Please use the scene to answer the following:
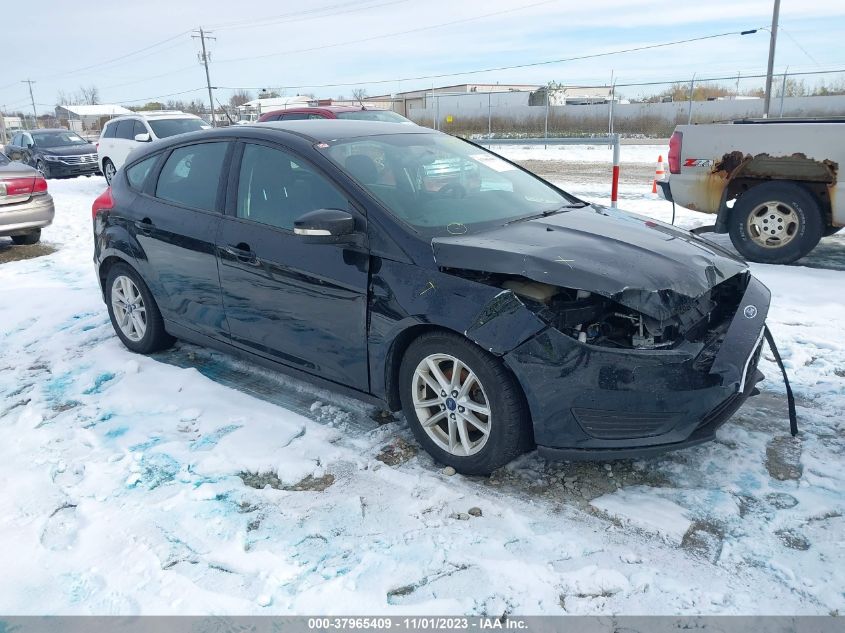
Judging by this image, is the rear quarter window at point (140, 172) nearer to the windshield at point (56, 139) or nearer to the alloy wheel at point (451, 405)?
the alloy wheel at point (451, 405)

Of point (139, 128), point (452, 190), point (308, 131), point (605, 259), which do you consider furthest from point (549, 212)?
point (139, 128)

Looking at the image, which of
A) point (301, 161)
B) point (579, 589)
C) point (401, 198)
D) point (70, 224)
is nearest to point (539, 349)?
point (579, 589)

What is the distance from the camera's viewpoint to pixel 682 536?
2.81 m

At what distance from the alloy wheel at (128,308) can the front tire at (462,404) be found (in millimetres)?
2618

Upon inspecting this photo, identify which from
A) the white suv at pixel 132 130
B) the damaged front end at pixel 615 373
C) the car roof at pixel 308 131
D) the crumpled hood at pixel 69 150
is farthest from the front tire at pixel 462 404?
the crumpled hood at pixel 69 150

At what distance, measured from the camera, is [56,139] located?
68.6ft

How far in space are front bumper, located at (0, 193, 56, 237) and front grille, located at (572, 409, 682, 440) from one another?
30.1ft

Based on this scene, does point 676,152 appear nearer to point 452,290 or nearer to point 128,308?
point 452,290

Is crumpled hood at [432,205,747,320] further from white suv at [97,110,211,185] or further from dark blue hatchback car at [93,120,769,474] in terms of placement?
white suv at [97,110,211,185]

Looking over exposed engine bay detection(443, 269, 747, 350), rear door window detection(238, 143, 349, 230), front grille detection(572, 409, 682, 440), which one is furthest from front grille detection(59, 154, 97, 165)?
front grille detection(572, 409, 682, 440)

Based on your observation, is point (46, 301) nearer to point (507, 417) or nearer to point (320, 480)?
point (320, 480)

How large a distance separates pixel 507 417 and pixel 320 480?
1.01 metres

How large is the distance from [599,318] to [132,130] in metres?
15.9

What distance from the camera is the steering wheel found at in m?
3.88
